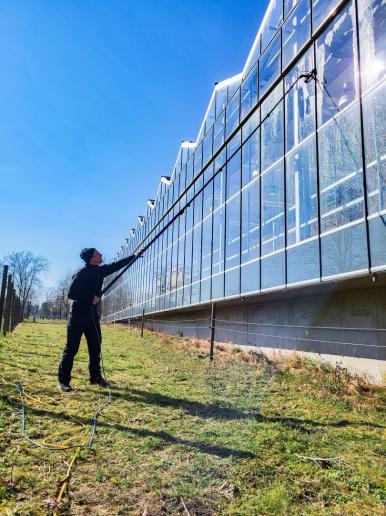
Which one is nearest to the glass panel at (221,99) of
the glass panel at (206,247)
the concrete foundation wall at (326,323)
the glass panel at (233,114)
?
the glass panel at (233,114)

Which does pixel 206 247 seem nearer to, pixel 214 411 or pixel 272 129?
pixel 272 129

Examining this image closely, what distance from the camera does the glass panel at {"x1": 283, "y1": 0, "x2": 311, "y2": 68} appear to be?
9.66 m

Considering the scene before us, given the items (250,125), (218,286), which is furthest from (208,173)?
(218,286)

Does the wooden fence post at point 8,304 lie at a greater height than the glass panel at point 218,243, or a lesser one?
lesser

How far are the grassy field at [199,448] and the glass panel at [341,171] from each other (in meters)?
2.93

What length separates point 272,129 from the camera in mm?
10992

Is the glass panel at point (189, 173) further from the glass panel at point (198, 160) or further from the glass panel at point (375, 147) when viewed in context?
the glass panel at point (375, 147)

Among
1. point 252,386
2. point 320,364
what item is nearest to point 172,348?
point 320,364

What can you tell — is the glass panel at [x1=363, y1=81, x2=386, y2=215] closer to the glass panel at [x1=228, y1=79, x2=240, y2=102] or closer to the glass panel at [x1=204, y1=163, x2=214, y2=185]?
the glass panel at [x1=228, y1=79, x2=240, y2=102]

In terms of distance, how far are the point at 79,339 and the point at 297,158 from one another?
6290 mm

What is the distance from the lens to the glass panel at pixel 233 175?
13.3 meters

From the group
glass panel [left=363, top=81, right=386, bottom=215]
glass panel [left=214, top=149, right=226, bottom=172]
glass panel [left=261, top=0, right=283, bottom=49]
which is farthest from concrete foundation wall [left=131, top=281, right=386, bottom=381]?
glass panel [left=261, top=0, right=283, bottom=49]

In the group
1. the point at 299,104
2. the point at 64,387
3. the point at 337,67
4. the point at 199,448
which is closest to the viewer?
the point at 199,448

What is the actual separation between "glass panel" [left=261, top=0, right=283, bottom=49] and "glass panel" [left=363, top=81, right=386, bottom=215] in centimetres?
535
